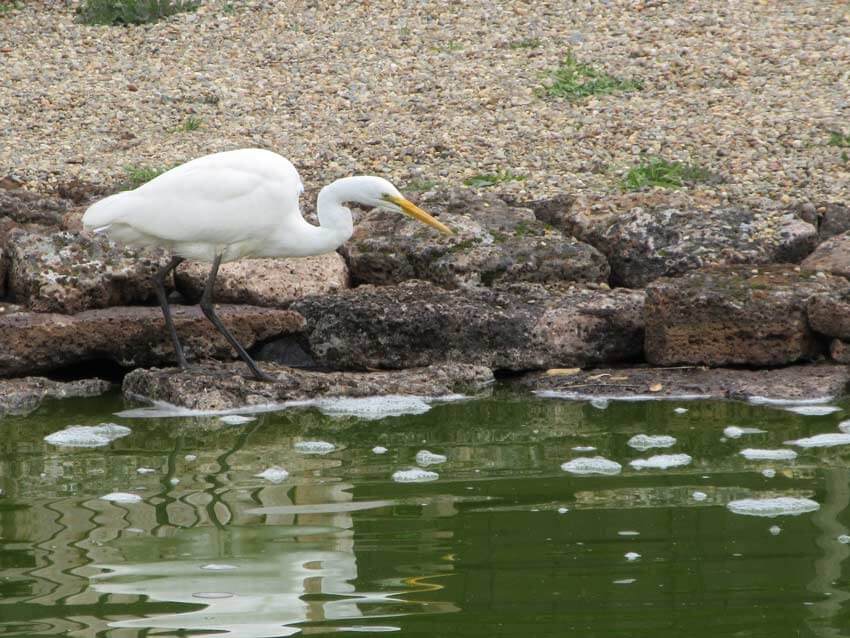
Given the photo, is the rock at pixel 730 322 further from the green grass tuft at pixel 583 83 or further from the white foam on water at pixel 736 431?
the green grass tuft at pixel 583 83

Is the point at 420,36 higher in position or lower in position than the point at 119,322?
higher

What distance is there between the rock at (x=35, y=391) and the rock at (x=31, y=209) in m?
1.71

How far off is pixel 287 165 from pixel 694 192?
301 centimetres

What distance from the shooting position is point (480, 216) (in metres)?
8.46

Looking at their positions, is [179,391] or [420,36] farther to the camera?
[420,36]

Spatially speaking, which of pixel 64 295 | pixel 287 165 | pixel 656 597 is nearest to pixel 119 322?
pixel 64 295

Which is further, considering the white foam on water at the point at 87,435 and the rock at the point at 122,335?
the rock at the point at 122,335

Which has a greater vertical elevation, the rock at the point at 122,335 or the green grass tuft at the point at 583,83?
the green grass tuft at the point at 583,83

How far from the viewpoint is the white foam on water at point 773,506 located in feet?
15.2

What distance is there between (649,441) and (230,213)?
258cm

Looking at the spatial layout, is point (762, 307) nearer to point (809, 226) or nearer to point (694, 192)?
point (809, 226)

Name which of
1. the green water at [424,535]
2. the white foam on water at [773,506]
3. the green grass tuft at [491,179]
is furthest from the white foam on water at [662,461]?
the green grass tuft at [491,179]

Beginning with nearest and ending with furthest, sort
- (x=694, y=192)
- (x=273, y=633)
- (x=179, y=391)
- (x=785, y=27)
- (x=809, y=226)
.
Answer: (x=273, y=633), (x=179, y=391), (x=809, y=226), (x=694, y=192), (x=785, y=27)

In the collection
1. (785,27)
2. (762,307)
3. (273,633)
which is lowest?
(273,633)
